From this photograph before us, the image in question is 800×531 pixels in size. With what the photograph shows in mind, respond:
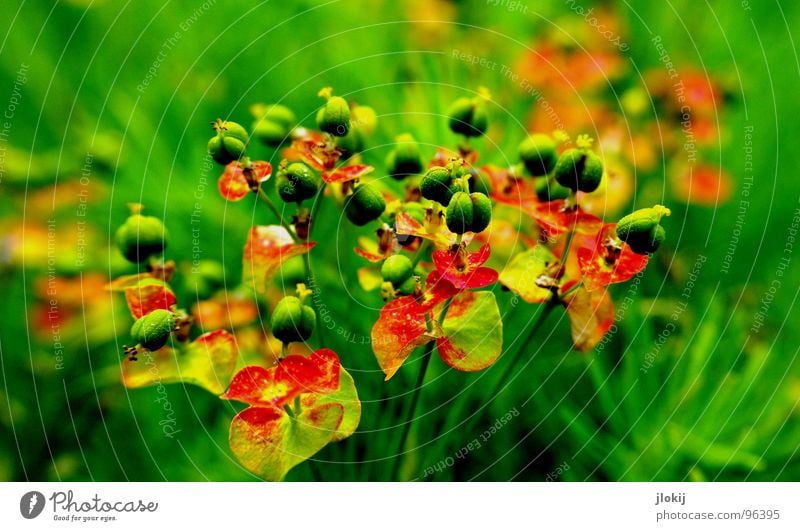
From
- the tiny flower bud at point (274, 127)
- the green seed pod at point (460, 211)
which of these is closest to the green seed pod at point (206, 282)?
the tiny flower bud at point (274, 127)

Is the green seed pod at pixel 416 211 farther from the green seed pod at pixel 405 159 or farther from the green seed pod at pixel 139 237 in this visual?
the green seed pod at pixel 139 237

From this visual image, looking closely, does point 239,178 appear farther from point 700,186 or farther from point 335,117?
point 700,186

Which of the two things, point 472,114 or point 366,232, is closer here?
point 472,114
